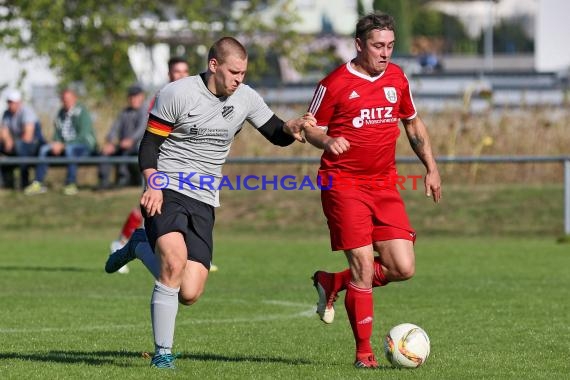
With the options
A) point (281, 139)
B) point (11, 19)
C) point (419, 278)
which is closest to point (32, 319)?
point (281, 139)

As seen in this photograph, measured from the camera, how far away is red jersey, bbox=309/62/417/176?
875 cm

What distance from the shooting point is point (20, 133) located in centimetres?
2306

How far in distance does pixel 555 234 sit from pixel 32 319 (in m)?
12.0

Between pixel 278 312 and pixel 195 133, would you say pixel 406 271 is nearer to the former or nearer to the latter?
pixel 195 133

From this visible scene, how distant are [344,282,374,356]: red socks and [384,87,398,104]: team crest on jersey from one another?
1238 millimetres

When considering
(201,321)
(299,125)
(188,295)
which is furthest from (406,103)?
(201,321)

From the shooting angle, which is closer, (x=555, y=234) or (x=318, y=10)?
(x=555, y=234)

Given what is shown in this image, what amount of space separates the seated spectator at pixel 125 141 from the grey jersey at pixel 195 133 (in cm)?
1207

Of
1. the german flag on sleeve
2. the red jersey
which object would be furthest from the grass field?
the german flag on sleeve

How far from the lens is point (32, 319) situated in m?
11.4

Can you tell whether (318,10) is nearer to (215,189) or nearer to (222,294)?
(222,294)

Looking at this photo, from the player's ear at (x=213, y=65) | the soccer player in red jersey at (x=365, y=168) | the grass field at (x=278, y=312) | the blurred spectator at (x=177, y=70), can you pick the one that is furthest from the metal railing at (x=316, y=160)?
the player's ear at (x=213, y=65)

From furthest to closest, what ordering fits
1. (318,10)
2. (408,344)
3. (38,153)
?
(318,10) < (38,153) < (408,344)

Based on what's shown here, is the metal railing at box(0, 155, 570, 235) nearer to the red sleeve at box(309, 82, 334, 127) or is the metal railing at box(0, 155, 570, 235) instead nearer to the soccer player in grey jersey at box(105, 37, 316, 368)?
the red sleeve at box(309, 82, 334, 127)
